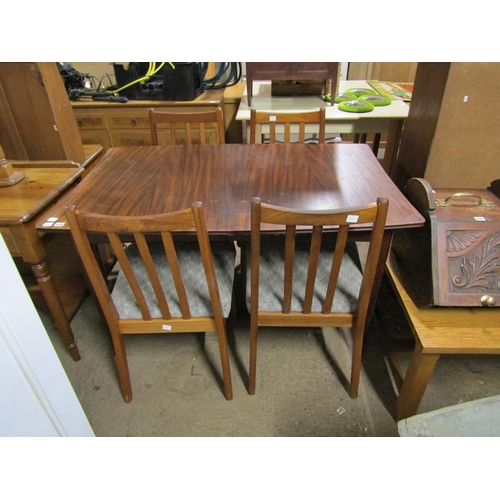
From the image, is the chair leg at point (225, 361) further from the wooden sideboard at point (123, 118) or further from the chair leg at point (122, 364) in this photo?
the wooden sideboard at point (123, 118)

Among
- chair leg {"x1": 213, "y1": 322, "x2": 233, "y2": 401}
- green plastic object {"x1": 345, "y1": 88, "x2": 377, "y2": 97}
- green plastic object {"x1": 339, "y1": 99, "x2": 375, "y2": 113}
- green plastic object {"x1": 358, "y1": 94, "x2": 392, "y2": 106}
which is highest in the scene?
green plastic object {"x1": 345, "y1": 88, "x2": 377, "y2": 97}

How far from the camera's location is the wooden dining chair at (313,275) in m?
0.88

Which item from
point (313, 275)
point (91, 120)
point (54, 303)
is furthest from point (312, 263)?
point (91, 120)

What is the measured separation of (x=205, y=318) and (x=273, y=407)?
478 mm

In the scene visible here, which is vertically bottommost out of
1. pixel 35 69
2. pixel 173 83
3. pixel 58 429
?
pixel 58 429

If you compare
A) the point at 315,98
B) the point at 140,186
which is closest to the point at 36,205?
the point at 140,186

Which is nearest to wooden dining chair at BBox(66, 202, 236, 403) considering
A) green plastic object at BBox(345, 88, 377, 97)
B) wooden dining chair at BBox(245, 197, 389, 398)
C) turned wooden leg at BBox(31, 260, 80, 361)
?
wooden dining chair at BBox(245, 197, 389, 398)

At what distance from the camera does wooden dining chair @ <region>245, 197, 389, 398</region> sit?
88cm

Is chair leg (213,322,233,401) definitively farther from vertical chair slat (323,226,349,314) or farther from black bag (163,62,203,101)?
black bag (163,62,203,101)

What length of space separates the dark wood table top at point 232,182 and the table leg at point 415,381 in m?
0.44

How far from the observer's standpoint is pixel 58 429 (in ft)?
2.49

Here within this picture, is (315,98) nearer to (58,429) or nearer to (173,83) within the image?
(173,83)

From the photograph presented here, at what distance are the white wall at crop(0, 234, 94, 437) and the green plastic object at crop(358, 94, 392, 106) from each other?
245cm

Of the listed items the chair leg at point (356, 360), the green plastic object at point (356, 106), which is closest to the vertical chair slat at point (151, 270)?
the chair leg at point (356, 360)
